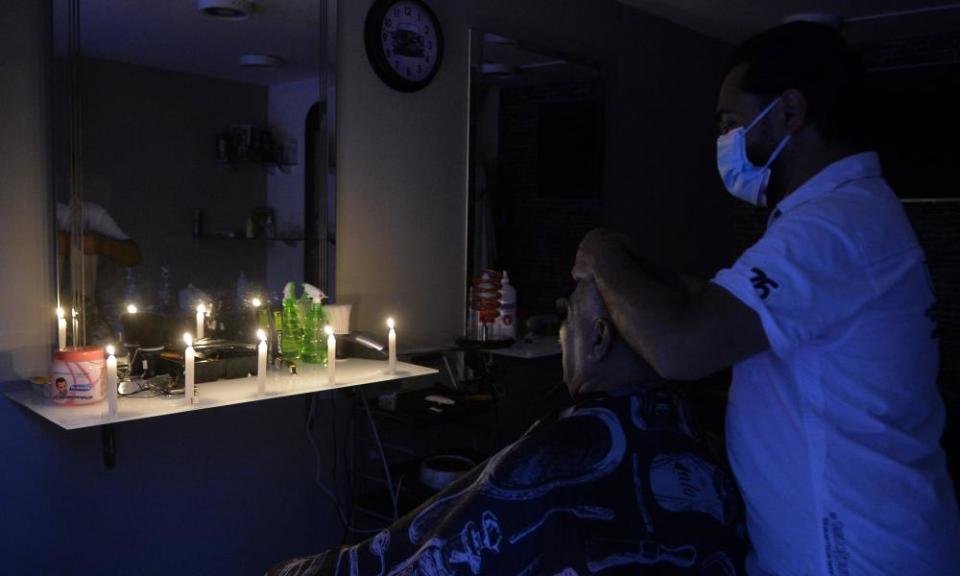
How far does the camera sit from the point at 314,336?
2.24 meters

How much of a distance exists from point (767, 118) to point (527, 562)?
0.70 meters

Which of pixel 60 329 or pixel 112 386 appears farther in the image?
pixel 60 329

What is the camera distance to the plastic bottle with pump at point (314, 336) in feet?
7.30

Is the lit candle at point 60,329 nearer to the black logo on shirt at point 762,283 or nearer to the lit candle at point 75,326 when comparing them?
the lit candle at point 75,326

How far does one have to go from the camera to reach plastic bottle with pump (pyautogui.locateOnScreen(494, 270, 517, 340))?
281 cm

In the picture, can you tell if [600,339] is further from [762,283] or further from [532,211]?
[532,211]

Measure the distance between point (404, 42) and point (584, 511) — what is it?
1.87 m

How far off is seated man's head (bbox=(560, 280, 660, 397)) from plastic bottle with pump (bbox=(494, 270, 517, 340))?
4.78 ft

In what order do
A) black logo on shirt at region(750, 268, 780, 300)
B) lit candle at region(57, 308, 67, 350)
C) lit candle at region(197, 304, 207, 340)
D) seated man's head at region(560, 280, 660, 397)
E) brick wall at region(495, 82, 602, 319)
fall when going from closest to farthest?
black logo on shirt at region(750, 268, 780, 300), seated man's head at region(560, 280, 660, 397), lit candle at region(57, 308, 67, 350), lit candle at region(197, 304, 207, 340), brick wall at region(495, 82, 602, 319)

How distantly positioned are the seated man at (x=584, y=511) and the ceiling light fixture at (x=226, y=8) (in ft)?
4.92

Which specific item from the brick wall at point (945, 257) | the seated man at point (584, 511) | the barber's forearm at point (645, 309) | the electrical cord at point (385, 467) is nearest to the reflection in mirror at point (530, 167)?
the electrical cord at point (385, 467)

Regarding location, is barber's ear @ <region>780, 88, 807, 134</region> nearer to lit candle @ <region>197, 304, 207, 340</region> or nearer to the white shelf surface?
the white shelf surface

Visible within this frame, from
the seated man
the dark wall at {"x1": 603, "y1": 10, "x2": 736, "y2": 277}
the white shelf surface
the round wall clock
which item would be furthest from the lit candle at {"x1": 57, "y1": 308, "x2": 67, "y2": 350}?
the dark wall at {"x1": 603, "y1": 10, "x2": 736, "y2": 277}

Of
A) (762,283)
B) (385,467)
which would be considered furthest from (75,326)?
(762,283)
